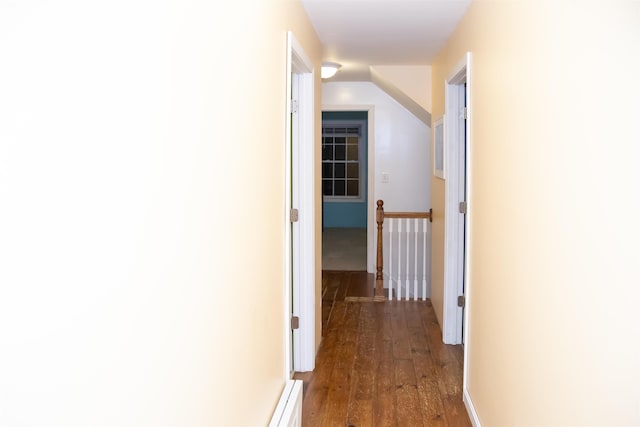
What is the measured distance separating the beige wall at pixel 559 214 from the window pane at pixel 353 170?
8161 mm

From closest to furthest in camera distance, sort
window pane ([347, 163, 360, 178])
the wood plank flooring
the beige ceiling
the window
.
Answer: the wood plank flooring → the beige ceiling → the window → window pane ([347, 163, 360, 178])

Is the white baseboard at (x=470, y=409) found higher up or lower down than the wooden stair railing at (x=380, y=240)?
lower down

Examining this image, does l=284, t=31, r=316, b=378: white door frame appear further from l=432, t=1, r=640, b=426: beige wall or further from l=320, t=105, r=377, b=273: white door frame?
l=320, t=105, r=377, b=273: white door frame

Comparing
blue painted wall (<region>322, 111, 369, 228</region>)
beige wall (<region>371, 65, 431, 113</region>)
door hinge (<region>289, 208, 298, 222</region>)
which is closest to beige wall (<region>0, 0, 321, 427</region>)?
door hinge (<region>289, 208, 298, 222</region>)

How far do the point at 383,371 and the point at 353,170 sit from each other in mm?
7530

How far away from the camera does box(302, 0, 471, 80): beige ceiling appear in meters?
3.09

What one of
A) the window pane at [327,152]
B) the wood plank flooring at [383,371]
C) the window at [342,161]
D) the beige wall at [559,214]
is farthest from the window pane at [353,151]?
the beige wall at [559,214]

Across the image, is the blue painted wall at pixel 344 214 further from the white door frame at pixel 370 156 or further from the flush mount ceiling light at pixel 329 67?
the flush mount ceiling light at pixel 329 67

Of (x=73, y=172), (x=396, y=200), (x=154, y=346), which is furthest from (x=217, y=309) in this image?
(x=396, y=200)

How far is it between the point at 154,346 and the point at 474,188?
A: 2.11 m

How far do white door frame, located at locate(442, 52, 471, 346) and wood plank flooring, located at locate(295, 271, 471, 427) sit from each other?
0.69 ft

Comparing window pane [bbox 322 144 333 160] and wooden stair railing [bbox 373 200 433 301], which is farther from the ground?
window pane [bbox 322 144 333 160]

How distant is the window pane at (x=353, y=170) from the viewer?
10.9m

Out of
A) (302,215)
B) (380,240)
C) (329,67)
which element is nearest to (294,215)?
(302,215)
